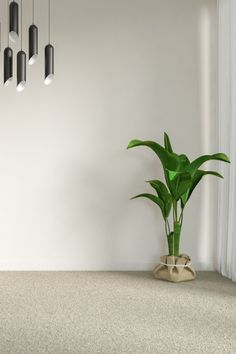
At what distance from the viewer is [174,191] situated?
4.04 meters

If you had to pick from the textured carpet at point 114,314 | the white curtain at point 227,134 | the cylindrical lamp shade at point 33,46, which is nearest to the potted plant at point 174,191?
the textured carpet at point 114,314

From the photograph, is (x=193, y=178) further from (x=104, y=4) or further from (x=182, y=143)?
(x=104, y=4)

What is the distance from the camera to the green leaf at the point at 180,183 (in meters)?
3.95

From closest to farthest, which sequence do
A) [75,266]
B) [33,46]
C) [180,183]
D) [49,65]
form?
1. [33,46]
2. [49,65]
3. [180,183]
4. [75,266]

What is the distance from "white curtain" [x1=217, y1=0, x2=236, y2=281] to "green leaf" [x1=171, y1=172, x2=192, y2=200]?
40cm

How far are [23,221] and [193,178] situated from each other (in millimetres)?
1509

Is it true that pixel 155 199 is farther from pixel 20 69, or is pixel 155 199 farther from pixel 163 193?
pixel 20 69

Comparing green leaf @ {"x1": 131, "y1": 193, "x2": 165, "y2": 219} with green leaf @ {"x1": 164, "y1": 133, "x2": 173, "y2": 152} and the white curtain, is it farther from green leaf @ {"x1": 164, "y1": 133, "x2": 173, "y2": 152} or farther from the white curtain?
the white curtain

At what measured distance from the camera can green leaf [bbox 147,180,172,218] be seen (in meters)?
4.15

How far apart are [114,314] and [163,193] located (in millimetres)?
1312

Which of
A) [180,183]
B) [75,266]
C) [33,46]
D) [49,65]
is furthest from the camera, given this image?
[75,266]

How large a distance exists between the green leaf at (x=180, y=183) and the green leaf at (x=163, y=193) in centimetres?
11

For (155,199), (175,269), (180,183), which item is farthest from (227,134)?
(175,269)

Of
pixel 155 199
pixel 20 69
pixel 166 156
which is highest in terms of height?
pixel 20 69
